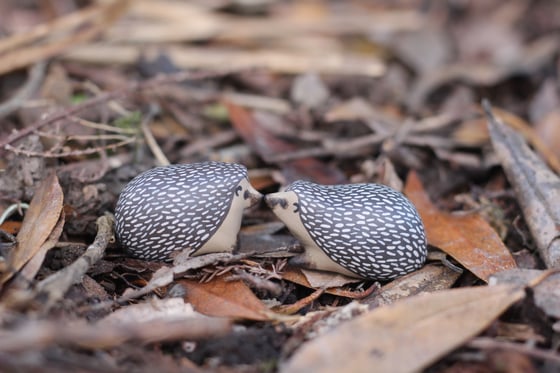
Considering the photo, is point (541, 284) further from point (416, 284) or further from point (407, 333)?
point (407, 333)

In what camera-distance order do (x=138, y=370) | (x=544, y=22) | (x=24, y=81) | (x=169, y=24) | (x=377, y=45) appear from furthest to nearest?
(x=544, y=22) < (x=377, y=45) < (x=169, y=24) < (x=24, y=81) < (x=138, y=370)

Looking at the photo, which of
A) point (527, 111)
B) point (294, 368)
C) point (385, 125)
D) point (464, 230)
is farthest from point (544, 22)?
point (294, 368)

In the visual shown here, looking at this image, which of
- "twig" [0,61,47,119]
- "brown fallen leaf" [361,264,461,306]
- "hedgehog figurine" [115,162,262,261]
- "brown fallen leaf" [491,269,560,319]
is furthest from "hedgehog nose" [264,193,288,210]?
"twig" [0,61,47,119]

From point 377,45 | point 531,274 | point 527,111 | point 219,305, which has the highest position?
point 377,45

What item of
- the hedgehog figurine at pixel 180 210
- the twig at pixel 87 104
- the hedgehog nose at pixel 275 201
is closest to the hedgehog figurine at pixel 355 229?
the hedgehog nose at pixel 275 201

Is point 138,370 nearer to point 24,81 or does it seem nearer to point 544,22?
point 24,81

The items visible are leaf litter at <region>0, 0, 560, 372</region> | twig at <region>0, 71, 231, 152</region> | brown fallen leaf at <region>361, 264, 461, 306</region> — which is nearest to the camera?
leaf litter at <region>0, 0, 560, 372</region>

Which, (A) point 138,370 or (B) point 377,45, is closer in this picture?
(A) point 138,370

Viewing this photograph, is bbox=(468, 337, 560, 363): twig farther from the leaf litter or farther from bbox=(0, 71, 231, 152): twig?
bbox=(0, 71, 231, 152): twig
